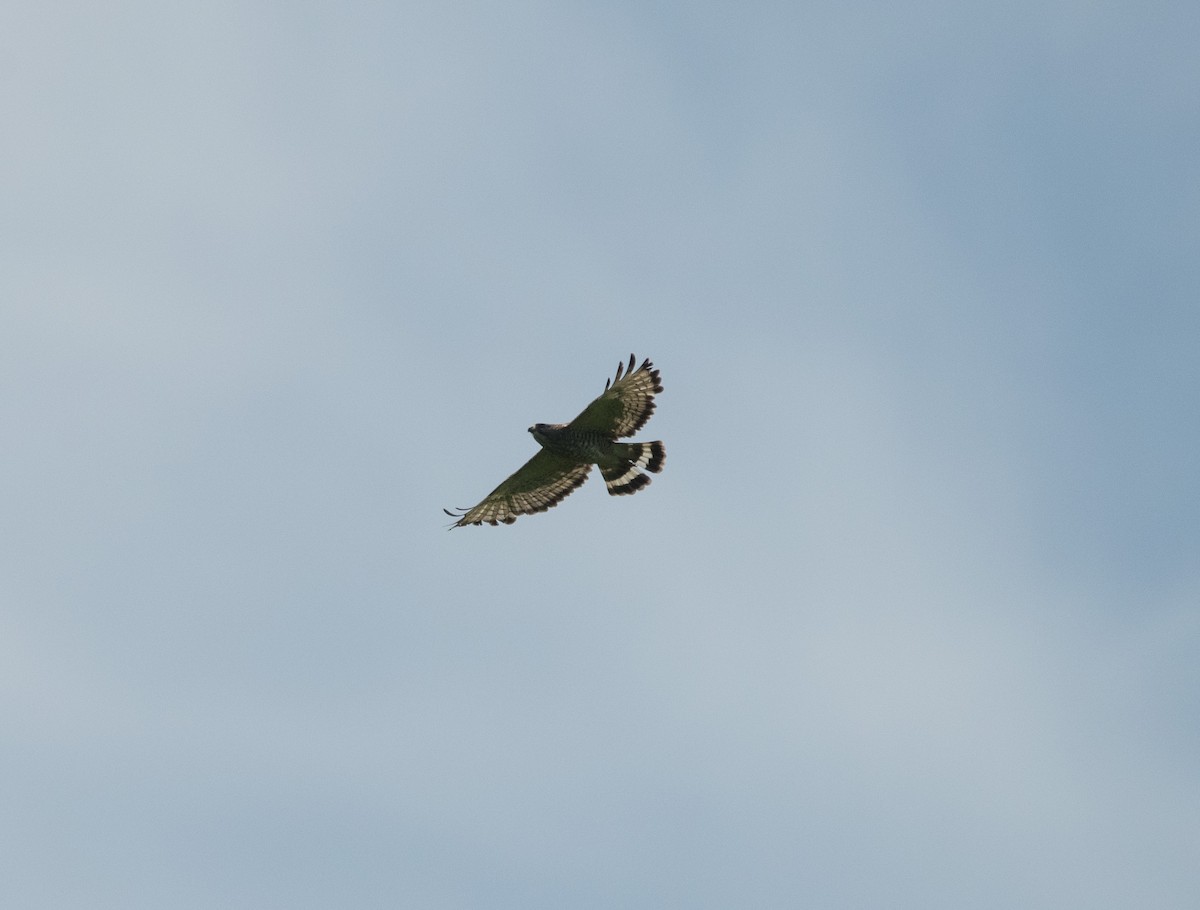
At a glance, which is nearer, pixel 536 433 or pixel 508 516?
pixel 536 433

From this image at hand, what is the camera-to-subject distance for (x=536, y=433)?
81.9ft

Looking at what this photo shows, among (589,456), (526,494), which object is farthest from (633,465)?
(526,494)

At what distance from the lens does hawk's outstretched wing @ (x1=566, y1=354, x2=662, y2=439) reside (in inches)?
942

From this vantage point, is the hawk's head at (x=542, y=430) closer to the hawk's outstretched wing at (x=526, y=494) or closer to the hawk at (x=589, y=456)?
the hawk at (x=589, y=456)

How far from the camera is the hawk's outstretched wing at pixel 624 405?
23.9 m

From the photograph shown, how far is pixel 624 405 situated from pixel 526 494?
3.34 metres

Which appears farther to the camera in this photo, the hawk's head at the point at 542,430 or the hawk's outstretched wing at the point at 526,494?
the hawk's outstretched wing at the point at 526,494

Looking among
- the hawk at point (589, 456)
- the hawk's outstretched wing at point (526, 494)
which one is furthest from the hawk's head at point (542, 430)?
the hawk's outstretched wing at point (526, 494)

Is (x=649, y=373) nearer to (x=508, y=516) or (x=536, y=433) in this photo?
(x=536, y=433)

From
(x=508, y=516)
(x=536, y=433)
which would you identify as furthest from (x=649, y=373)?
(x=508, y=516)

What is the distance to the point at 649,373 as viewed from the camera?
942 inches

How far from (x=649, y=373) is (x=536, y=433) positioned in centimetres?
219

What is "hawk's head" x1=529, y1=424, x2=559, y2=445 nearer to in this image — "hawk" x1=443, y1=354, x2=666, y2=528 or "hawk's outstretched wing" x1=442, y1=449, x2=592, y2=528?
"hawk" x1=443, y1=354, x2=666, y2=528

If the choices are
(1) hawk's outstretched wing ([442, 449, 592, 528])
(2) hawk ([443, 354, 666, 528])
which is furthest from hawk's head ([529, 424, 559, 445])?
(1) hawk's outstretched wing ([442, 449, 592, 528])
